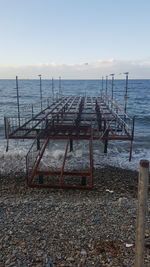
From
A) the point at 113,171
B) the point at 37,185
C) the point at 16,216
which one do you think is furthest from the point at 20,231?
the point at 113,171

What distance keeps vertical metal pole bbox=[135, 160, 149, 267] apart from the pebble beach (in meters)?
1.54

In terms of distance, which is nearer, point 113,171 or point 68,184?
point 68,184

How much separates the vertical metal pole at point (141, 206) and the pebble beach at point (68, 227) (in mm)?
1537

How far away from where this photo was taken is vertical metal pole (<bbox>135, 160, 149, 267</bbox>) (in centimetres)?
333

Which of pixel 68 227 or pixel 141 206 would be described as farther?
pixel 68 227

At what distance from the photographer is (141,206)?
3492mm

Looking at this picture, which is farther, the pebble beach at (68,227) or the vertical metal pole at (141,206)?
the pebble beach at (68,227)

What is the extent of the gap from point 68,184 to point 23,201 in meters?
2.52

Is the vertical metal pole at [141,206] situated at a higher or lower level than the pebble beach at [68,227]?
higher

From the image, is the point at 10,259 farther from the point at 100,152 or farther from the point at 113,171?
the point at 100,152

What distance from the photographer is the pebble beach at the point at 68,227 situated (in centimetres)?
517

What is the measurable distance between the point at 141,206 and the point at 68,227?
335 centimetres

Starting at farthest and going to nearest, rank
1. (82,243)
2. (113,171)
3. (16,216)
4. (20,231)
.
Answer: (113,171) → (16,216) → (20,231) → (82,243)

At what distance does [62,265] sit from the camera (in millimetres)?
4980
